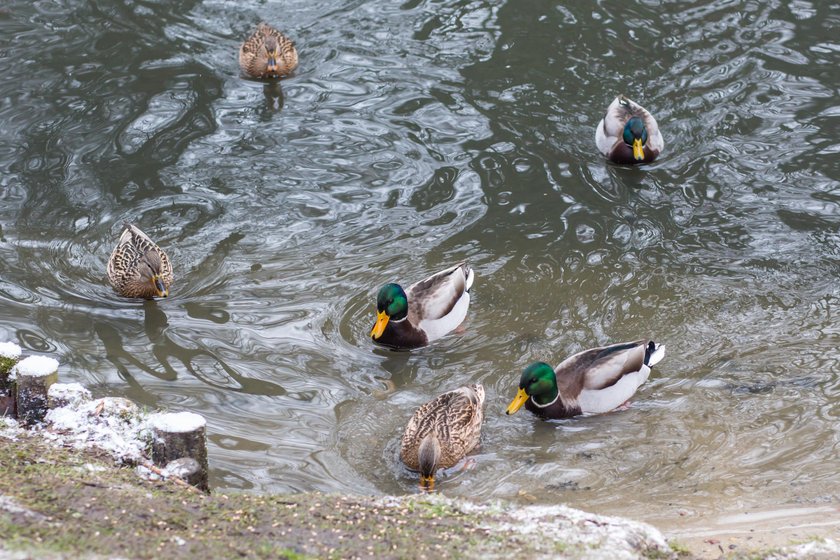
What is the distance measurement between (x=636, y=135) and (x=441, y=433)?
4997 mm

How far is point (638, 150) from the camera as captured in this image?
35.1ft

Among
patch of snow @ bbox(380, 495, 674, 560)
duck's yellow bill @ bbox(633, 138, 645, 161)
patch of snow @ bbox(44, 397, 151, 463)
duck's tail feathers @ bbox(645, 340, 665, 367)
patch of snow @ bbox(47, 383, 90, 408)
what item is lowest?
duck's tail feathers @ bbox(645, 340, 665, 367)

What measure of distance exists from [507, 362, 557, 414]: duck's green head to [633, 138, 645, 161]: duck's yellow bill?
3.91m

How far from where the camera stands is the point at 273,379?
779 centimetres

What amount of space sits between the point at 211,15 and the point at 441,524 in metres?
9.94

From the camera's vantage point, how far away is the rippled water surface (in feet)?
23.6

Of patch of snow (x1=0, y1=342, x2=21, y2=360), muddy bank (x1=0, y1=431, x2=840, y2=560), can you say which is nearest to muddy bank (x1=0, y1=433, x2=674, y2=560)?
muddy bank (x1=0, y1=431, x2=840, y2=560)

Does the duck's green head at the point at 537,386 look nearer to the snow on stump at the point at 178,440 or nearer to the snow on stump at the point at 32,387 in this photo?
the snow on stump at the point at 178,440

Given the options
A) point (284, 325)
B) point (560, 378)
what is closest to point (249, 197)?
point (284, 325)

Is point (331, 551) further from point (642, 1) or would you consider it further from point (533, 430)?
point (642, 1)

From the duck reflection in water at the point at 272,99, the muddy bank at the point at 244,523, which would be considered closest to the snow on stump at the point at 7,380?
the muddy bank at the point at 244,523

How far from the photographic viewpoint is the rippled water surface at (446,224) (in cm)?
721

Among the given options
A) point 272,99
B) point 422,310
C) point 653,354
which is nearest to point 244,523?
point 422,310

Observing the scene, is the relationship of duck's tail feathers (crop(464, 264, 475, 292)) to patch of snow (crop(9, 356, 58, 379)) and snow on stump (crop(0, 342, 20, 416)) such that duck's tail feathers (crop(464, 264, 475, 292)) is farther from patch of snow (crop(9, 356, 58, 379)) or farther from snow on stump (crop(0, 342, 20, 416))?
snow on stump (crop(0, 342, 20, 416))
